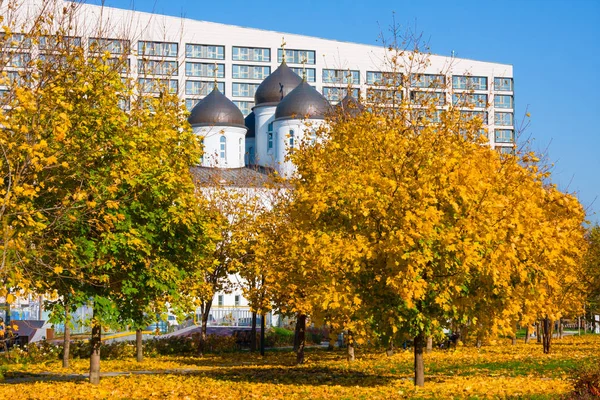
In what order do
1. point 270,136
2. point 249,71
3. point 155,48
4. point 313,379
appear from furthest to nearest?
point 249,71
point 155,48
point 270,136
point 313,379

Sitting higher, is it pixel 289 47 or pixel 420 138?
pixel 289 47

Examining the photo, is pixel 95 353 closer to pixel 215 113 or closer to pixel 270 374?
pixel 270 374

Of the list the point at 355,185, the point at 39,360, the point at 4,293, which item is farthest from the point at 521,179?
the point at 39,360

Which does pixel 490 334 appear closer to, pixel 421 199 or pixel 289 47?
pixel 421 199

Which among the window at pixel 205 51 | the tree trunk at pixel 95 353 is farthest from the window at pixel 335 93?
the window at pixel 205 51

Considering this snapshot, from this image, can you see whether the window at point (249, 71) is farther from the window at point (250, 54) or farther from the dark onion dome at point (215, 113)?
the dark onion dome at point (215, 113)

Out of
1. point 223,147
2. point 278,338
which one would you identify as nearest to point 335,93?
point 223,147

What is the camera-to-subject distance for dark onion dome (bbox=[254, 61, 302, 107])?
91.9m

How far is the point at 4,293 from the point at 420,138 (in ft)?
41.1

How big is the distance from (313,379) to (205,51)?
90.3 metres

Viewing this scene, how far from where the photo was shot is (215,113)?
86375mm

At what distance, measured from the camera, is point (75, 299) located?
20969mm

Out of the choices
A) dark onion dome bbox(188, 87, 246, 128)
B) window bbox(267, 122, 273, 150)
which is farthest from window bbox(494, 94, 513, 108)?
dark onion dome bbox(188, 87, 246, 128)

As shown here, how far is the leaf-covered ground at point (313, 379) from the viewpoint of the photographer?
1925cm
